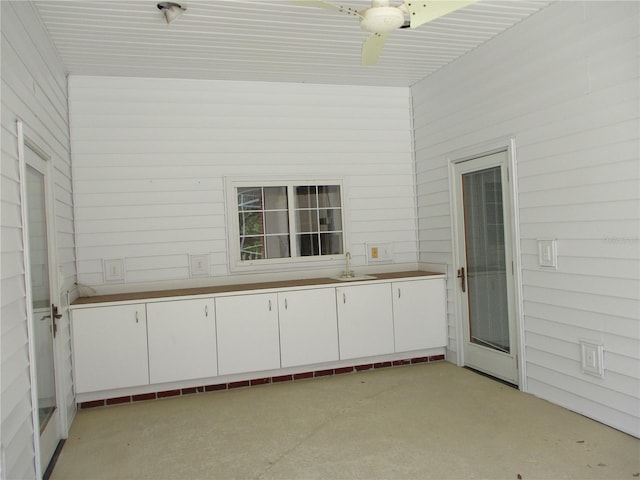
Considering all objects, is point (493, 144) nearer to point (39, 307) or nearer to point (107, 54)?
point (107, 54)

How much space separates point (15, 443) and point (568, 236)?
3619mm

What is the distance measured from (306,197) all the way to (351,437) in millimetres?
2671

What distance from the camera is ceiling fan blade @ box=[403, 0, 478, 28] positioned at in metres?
2.40

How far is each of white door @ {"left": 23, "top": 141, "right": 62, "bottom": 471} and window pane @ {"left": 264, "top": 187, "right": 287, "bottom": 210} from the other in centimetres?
213

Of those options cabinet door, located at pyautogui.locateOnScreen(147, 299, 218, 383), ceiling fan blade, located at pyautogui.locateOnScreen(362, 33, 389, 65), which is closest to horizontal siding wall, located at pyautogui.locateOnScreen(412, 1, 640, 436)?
ceiling fan blade, located at pyautogui.locateOnScreen(362, 33, 389, 65)

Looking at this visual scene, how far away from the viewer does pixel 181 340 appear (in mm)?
4270

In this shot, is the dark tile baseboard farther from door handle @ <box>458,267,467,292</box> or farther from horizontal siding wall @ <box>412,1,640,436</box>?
horizontal siding wall @ <box>412,1,640,436</box>

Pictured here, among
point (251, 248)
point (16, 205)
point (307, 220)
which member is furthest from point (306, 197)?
point (16, 205)

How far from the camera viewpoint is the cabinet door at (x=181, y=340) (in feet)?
13.8

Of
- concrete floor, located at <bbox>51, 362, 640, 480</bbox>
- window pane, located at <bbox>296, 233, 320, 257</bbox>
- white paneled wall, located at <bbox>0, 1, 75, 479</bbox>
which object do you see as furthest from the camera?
window pane, located at <bbox>296, 233, 320, 257</bbox>

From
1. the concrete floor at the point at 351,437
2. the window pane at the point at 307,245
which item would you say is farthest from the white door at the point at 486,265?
the window pane at the point at 307,245

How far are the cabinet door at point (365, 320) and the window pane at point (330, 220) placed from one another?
0.83 metres

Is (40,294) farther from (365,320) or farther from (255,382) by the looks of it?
(365,320)

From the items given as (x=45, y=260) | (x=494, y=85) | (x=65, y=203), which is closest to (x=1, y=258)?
(x=45, y=260)
